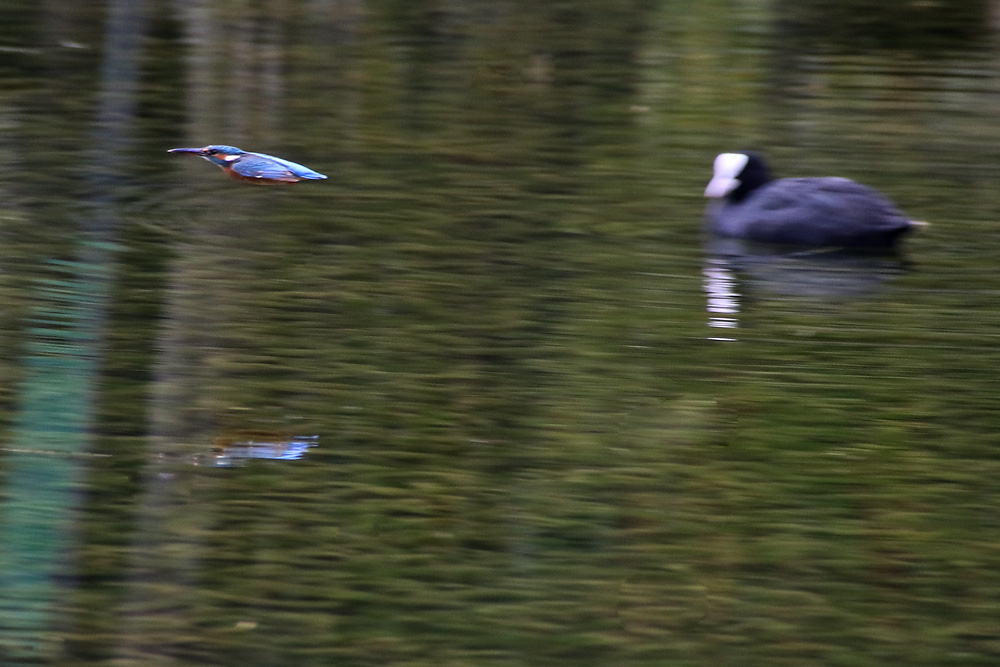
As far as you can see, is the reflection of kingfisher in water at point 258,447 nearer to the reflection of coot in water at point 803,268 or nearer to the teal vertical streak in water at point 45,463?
the teal vertical streak in water at point 45,463

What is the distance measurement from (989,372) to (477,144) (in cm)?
294

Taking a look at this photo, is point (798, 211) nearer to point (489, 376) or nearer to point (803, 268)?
point (803, 268)

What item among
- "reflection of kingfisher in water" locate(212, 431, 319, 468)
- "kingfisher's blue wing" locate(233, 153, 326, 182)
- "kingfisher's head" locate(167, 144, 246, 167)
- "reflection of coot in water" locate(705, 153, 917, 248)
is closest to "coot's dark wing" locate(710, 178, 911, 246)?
"reflection of coot in water" locate(705, 153, 917, 248)

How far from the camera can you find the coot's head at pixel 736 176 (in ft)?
20.6

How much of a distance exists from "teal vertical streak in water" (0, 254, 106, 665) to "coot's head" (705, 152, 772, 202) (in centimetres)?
243

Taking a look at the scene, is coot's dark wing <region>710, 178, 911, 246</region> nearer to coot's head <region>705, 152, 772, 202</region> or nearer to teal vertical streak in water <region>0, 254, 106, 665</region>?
coot's head <region>705, 152, 772, 202</region>

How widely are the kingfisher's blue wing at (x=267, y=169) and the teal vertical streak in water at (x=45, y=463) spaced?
28.4 inches

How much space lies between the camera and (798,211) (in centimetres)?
605

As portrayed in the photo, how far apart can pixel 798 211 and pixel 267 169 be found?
2025 mm

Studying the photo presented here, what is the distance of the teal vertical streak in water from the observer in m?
Answer: 3.51

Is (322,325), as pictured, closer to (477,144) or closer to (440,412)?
(440,412)

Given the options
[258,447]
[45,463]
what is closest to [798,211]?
[258,447]

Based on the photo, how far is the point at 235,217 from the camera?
6074 millimetres

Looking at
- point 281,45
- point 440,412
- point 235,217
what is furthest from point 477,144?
point 440,412
